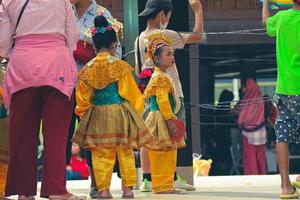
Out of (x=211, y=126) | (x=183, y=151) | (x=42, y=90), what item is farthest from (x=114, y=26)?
(x=211, y=126)

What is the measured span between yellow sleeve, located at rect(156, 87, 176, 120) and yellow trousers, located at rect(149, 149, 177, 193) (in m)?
0.34

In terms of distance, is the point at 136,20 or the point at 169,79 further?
the point at 136,20

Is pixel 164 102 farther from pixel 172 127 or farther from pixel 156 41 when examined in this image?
pixel 156 41

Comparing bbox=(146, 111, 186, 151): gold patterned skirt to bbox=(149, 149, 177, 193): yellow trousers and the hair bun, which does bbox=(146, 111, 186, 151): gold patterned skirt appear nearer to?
bbox=(149, 149, 177, 193): yellow trousers

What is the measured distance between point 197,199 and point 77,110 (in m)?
1.15

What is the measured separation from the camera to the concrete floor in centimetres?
852

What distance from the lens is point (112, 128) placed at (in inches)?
326

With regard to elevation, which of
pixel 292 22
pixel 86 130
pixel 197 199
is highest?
pixel 292 22

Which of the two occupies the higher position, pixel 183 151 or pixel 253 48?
pixel 253 48

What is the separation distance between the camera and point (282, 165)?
8211 millimetres

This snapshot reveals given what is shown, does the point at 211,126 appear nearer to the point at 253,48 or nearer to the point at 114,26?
the point at 253,48

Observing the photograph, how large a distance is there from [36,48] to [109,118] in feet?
3.19

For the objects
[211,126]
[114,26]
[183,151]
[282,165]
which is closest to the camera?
[282,165]

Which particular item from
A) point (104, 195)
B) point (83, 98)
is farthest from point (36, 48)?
point (104, 195)
